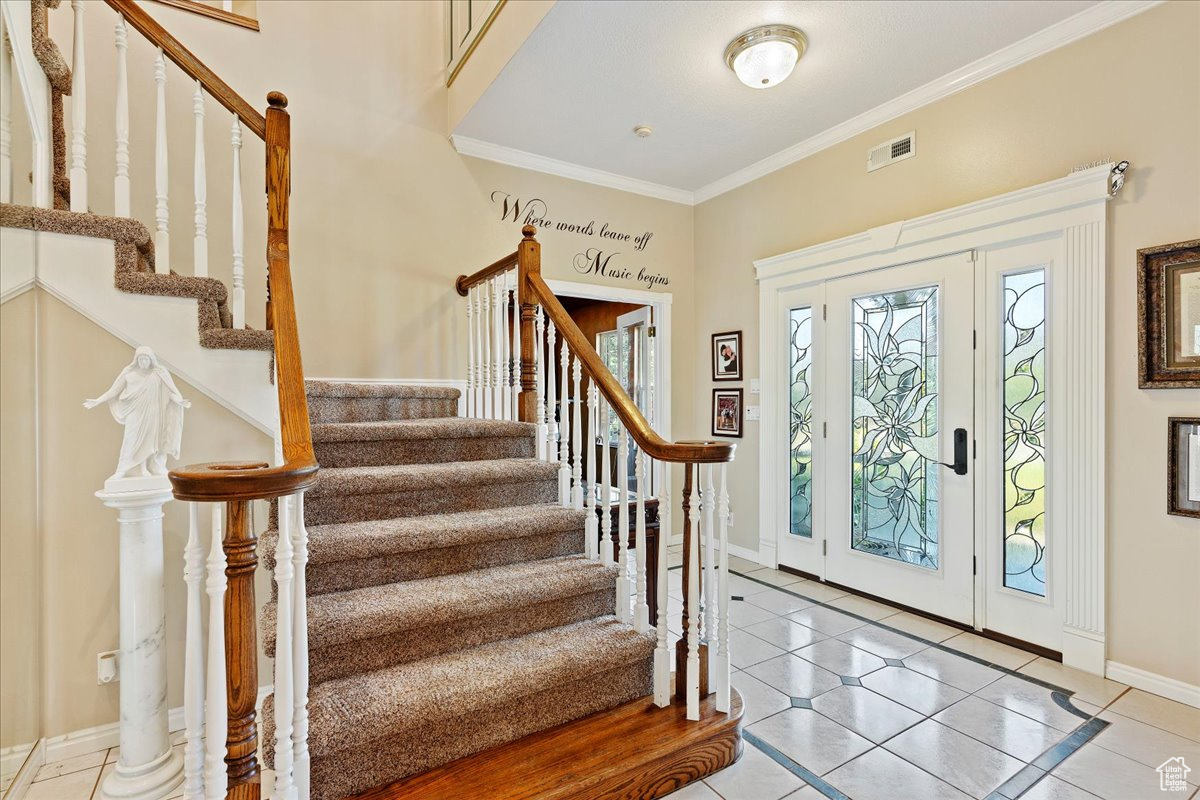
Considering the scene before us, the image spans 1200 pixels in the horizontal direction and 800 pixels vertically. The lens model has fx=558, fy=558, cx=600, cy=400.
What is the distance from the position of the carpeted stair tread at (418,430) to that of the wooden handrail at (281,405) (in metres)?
0.53

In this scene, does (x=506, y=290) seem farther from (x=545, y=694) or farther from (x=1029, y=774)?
(x=1029, y=774)

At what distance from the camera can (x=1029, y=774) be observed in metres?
1.91

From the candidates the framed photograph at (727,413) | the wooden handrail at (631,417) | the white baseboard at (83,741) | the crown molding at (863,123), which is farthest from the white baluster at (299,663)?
the framed photograph at (727,413)

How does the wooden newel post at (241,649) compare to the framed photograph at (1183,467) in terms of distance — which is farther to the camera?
the framed photograph at (1183,467)

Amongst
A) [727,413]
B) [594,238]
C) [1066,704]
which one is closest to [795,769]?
[1066,704]

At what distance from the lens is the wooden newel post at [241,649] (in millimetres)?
1245

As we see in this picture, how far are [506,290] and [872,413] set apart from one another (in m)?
2.46

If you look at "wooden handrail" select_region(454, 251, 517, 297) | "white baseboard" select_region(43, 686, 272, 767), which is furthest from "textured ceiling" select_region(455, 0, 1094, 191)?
"white baseboard" select_region(43, 686, 272, 767)

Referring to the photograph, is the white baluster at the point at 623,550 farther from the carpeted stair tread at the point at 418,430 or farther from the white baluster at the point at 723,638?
the carpeted stair tread at the point at 418,430

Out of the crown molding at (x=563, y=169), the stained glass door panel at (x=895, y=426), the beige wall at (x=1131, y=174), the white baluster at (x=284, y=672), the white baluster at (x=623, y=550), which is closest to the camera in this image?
the white baluster at (x=284, y=672)

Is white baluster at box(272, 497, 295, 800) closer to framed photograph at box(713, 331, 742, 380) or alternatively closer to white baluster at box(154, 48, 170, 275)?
white baluster at box(154, 48, 170, 275)

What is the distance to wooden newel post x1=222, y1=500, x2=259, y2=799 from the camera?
4.09 ft

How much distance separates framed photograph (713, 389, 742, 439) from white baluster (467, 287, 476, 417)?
6.84ft

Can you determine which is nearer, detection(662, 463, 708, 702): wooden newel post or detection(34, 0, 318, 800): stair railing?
detection(34, 0, 318, 800): stair railing
